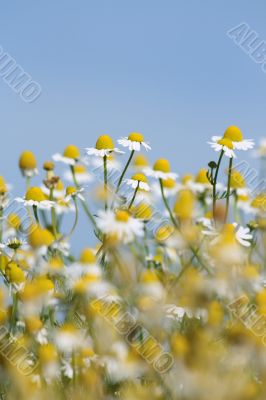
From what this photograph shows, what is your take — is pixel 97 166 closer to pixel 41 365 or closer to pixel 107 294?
pixel 107 294

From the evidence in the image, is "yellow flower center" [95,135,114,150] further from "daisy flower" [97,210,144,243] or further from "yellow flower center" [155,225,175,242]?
"daisy flower" [97,210,144,243]

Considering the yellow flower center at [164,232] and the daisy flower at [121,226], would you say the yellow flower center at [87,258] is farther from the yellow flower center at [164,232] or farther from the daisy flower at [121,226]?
the yellow flower center at [164,232]

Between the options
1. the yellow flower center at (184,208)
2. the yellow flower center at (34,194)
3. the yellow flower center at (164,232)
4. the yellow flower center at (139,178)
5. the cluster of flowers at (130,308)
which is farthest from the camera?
the yellow flower center at (139,178)

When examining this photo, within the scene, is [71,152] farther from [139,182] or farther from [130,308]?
[130,308]

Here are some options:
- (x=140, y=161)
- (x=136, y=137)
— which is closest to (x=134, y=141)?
(x=136, y=137)

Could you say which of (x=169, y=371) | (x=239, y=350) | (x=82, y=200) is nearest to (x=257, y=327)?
(x=239, y=350)

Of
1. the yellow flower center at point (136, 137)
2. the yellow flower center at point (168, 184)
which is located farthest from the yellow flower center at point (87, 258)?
the yellow flower center at point (168, 184)
